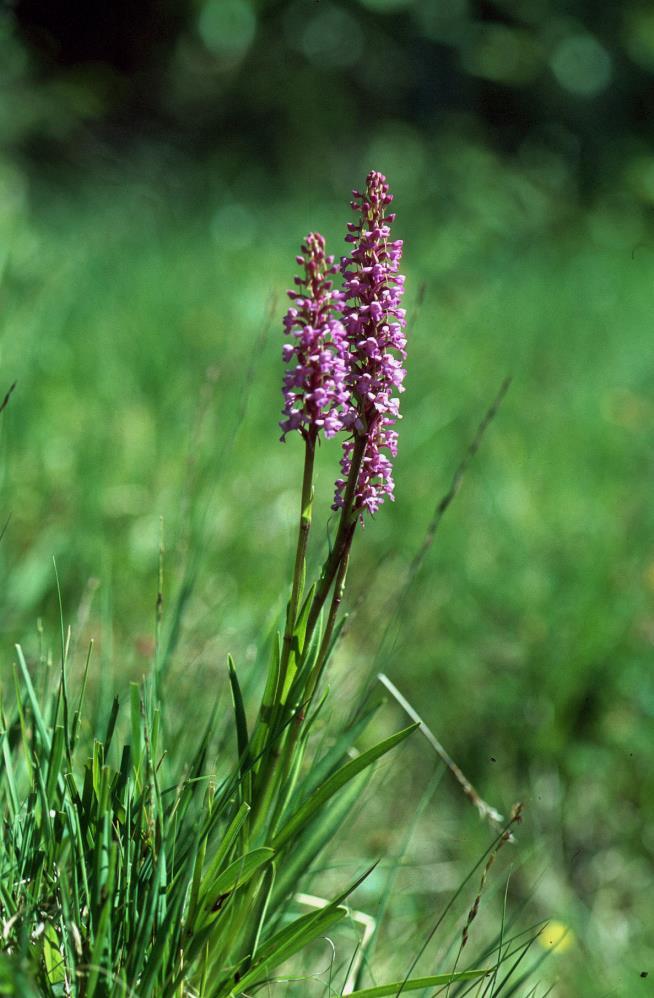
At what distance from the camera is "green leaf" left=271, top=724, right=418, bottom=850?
93 centimetres

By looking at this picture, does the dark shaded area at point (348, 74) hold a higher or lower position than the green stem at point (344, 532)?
higher

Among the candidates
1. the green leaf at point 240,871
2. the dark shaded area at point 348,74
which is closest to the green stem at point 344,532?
the green leaf at point 240,871

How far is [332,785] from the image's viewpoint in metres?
0.96

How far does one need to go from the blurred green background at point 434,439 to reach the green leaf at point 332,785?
0.21 m

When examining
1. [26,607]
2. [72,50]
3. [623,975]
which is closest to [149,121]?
[72,50]

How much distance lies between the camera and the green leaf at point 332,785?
0.93 m

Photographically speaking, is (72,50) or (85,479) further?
(72,50)

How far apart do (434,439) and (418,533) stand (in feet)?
1.86

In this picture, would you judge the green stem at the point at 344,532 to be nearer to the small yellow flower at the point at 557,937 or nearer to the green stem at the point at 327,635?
the green stem at the point at 327,635

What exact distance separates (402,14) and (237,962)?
7.50 m

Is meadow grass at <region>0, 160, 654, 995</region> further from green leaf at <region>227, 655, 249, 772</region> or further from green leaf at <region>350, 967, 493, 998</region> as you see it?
green leaf at <region>350, 967, 493, 998</region>

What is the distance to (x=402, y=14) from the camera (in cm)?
733

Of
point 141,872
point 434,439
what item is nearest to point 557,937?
point 141,872

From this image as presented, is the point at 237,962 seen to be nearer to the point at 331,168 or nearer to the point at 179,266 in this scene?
the point at 179,266
